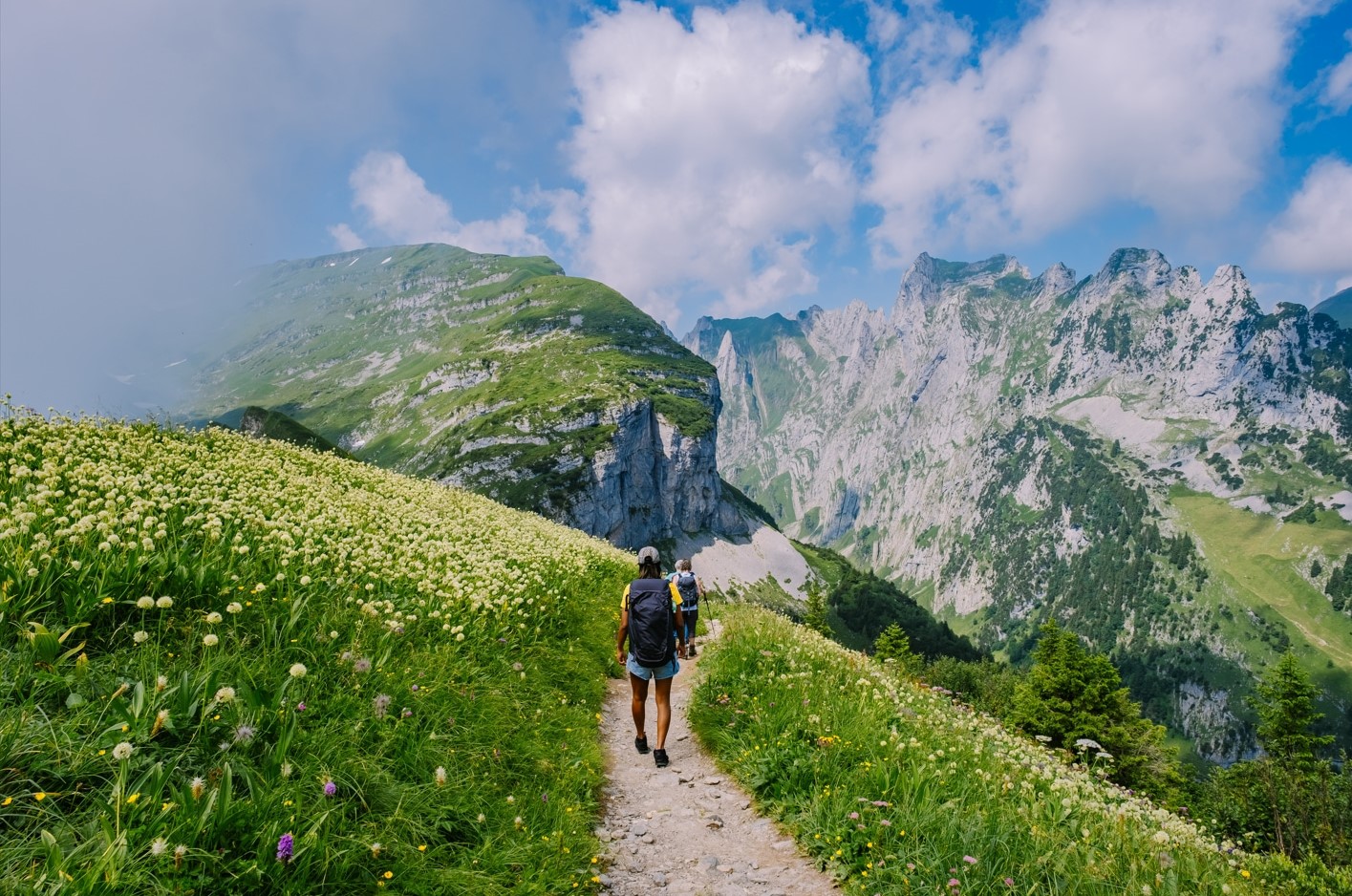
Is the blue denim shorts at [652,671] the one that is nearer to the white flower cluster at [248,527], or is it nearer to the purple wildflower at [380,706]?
the white flower cluster at [248,527]

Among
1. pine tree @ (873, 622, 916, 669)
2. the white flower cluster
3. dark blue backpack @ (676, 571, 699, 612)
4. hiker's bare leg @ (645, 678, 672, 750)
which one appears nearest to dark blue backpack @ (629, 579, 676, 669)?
hiker's bare leg @ (645, 678, 672, 750)

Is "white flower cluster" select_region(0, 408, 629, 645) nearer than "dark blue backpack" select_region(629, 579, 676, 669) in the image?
Yes

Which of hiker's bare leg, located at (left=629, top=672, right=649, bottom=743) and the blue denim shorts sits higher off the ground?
the blue denim shorts

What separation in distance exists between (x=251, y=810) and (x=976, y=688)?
360 ft

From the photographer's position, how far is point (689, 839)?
7531 millimetres

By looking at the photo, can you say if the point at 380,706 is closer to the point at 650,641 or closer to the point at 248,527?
the point at 248,527

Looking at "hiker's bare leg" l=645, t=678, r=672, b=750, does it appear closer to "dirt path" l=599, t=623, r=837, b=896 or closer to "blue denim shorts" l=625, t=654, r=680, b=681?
"blue denim shorts" l=625, t=654, r=680, b=681

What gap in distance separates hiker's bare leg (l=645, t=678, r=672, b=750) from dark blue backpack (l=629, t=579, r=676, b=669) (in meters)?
0.35

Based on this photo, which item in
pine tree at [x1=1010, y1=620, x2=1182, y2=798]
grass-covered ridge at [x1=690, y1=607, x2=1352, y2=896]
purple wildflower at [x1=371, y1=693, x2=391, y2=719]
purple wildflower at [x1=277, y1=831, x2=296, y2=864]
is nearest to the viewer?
purple wildflower at [x1=277, y1=831, x2=296, y2=864]

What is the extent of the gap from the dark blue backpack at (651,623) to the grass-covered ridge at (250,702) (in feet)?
4.76

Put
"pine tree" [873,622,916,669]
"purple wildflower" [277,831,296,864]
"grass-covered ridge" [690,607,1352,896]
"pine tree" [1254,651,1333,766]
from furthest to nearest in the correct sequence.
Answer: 1. "pine tree" [873,622,916,669]
2. "pine tree" [1254,651,1333,766]
3. "grass-covered ridge" [690,607,1352,896]
4. "purple wildflower" [277,831,296,864]

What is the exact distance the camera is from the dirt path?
639cm

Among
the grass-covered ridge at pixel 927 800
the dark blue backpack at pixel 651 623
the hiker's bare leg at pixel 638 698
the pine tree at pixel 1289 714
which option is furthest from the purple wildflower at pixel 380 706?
the pine tree at pixel 1289 714

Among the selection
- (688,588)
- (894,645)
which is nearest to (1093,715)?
(894,645)
